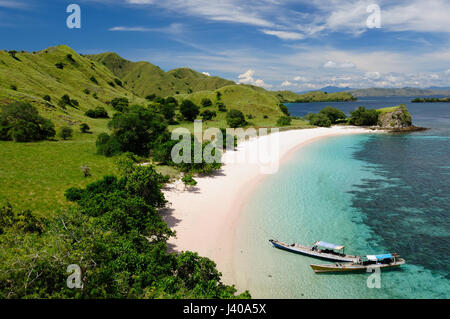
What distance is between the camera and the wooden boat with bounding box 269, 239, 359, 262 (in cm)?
2281

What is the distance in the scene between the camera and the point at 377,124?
116 metres

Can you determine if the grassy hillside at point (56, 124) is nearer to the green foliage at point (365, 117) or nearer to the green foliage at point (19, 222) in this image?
the green foliage at point (19, 222)

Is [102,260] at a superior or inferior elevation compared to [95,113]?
inferior

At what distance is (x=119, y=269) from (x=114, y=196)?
10.7 m

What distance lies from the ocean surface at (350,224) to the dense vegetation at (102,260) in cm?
599

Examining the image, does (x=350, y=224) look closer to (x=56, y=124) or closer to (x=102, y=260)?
(x=102, y=260)

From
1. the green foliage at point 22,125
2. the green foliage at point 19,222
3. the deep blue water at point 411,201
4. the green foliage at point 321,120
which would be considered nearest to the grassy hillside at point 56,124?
the green foliage at point 22,125

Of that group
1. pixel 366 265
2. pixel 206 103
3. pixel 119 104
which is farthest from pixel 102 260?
pixel 206 103

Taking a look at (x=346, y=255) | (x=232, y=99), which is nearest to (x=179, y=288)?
(x=346, y=255)

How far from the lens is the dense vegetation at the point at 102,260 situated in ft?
42.8

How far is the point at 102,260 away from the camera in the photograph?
15789 millimetres

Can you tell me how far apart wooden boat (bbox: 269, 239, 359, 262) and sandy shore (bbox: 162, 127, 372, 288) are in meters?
5.75

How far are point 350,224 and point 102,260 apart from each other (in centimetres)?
2843
